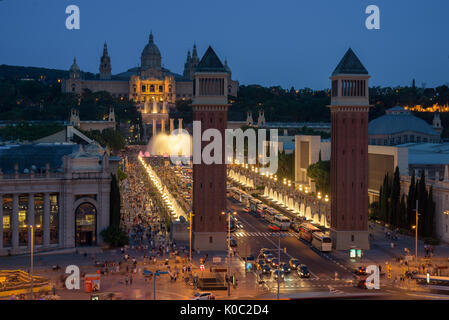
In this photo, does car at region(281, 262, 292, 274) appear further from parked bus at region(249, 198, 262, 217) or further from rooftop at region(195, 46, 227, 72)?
parked bus at region(249, 198, 262, 217)

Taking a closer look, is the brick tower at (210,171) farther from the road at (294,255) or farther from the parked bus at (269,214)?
the parked bus at (269,214)

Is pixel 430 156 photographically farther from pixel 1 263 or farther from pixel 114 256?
pixel 1 263

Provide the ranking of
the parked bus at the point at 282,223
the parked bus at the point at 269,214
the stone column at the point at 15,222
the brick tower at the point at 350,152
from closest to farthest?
1. the stone column at the point at 15,222
2. the brick tower at the point at 350,152
3. the parked bus at the point at 282,223
4. the parked bus at the point at 269,214

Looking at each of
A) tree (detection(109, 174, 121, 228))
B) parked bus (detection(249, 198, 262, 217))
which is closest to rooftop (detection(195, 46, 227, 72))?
tree (detection(109, 174, 121, 228))

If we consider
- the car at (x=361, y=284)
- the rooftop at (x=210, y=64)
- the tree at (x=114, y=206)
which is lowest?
the car at (x=361, y=284)

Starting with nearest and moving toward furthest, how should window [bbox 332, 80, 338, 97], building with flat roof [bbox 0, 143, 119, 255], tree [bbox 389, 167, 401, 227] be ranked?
1. building with flat roof [bbox 0, 143, 119, 255]
2. window [bbox 332, 80, 338, 97]
3. tree [bbox 389, 167, 401, 227]

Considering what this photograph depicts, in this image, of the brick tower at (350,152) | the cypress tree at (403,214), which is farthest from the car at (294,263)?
the cypress tree at (403,214)

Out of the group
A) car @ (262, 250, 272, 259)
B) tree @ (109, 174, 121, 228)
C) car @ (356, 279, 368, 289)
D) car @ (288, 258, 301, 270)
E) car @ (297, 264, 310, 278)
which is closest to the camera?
car @ (356, 279, 368, 289)

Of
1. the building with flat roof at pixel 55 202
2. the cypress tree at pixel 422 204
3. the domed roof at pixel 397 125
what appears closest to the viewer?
the building with flat roof at pixel 55 202
